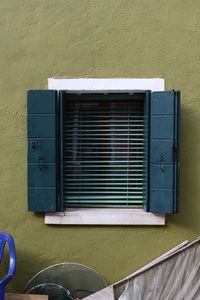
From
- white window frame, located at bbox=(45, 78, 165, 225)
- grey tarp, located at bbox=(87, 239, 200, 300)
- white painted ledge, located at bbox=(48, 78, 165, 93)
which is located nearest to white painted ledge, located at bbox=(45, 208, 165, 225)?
white window frame, located at bbox=(45, 78, 165, 225)

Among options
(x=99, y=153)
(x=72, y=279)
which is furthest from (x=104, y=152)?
(x=72, y=279)

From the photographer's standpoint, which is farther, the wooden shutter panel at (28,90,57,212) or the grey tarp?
the wooden shutter panel at (28,90,57,212)

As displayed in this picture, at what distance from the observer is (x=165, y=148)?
354 cm

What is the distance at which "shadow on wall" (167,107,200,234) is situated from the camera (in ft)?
12.2

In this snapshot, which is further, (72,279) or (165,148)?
(72,279)

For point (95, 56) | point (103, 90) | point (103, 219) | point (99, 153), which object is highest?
point (95, 56)

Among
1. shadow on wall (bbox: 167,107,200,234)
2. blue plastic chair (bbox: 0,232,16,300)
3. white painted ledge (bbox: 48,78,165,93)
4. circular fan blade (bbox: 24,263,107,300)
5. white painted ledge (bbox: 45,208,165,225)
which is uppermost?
white painted ledge (bbox: 48,78,165,93)

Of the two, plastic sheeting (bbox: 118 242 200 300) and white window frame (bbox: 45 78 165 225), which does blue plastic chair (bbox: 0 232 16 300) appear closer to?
white window frame (bbox: 45 78 165 225)

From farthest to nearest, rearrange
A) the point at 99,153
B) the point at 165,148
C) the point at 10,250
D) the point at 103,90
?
the point at 99,153
the point at 103,90
the point at 165,148
the point at 10,250

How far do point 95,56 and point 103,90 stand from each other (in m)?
0.32

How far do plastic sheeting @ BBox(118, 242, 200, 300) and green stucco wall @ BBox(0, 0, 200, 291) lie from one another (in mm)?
363

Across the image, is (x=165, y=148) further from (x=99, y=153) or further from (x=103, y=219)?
(x=103, y=219)

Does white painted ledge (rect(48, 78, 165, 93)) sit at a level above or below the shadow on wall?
above

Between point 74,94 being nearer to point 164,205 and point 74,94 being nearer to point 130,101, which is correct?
point 130,101
